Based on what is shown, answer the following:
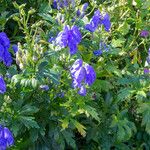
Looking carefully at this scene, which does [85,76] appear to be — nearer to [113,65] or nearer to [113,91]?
[113,65]

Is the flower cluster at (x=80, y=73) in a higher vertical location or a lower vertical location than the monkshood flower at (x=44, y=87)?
higher

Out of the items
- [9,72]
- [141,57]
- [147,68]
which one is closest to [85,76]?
[9,72]

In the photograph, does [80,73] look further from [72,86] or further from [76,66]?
[72,86]

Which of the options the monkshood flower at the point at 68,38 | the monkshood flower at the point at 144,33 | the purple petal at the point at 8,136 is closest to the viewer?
the purple petal at the point at 8,136

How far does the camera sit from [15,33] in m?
4.02

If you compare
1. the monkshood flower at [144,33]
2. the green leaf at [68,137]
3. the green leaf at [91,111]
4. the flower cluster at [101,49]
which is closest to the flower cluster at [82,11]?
the flower cluster at [101,49]

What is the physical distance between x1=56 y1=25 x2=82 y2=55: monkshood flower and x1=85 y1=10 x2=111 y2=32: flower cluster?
393 millimetres

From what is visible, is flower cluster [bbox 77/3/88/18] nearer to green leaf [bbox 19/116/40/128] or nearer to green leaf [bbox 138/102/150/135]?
green leaf [bbox 138/102/150/135]

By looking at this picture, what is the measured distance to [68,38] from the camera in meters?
2.82

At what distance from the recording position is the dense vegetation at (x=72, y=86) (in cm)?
275

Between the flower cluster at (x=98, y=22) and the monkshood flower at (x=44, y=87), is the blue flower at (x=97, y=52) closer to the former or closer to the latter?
the flower cluster at (x=98, y=22)

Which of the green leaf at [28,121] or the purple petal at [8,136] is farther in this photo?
the green leaf at [28,121]

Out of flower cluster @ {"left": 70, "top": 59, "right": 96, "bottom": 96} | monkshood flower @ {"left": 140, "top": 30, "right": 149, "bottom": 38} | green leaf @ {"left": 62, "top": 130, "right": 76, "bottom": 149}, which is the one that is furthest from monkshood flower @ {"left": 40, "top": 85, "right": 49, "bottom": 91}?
monkshood flower @ {"left": 140, "top": 30, "right": 149, "bottom": 38}

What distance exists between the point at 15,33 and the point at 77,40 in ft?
4.34
